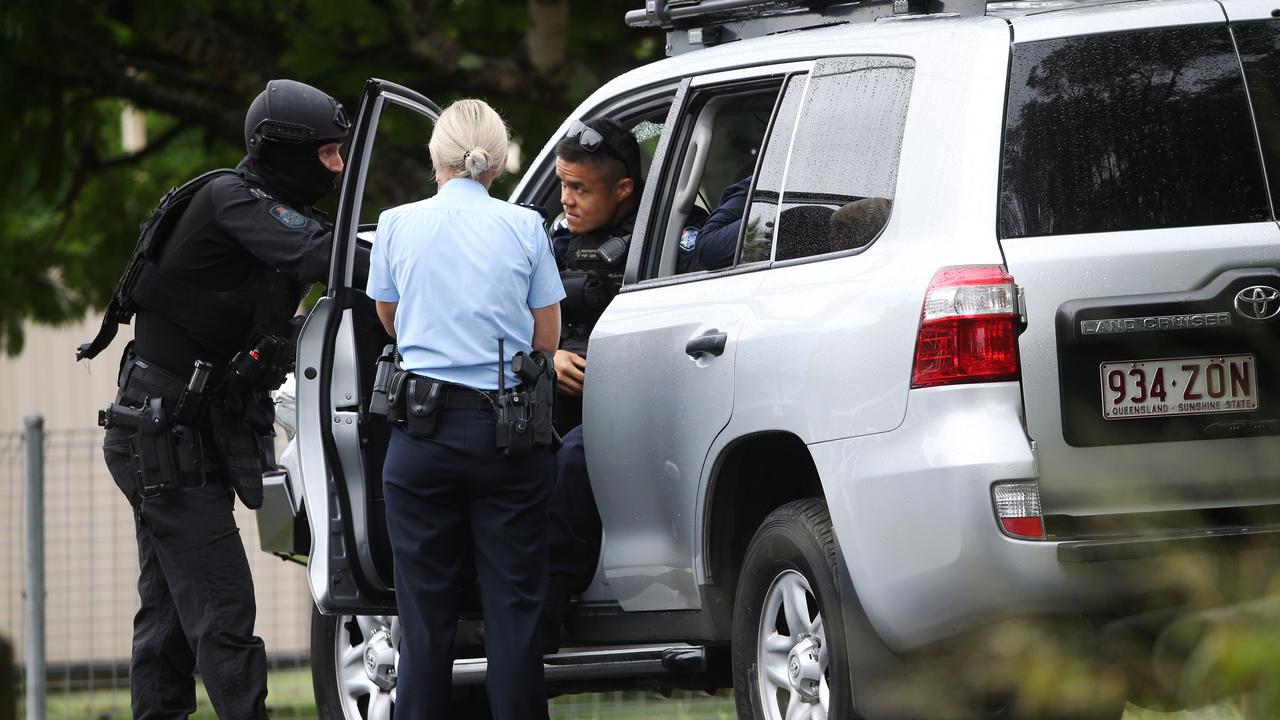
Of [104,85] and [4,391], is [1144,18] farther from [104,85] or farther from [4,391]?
[4,391]

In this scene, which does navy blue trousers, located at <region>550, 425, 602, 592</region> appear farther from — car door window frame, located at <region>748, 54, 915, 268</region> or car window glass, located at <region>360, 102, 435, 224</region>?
car window glass, located at <region>360, 102, 435, 224</region>

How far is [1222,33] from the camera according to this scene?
3.83 m

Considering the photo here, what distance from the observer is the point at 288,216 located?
198 inches

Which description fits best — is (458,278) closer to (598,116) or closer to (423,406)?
(423,406)

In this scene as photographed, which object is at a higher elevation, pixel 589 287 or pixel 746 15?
pixel 746 15

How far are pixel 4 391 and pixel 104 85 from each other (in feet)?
29.9

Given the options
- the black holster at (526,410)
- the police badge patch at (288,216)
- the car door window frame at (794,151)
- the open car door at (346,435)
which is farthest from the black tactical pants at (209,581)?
the car door window frame at (794,151)

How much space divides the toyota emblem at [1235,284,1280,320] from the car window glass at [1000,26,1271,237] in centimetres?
18

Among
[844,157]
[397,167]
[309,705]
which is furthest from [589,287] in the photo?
[309,705]

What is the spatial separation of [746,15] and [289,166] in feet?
4.74

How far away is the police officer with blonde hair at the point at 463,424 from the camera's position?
4539 millimetres

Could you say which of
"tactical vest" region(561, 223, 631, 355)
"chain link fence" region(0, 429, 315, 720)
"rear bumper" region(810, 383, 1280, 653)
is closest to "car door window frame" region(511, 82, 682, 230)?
"tactical vest" region(561, 223, 631, 355)

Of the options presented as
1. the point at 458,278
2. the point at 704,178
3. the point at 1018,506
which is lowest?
the point at 1018,506

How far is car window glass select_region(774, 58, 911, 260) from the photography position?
13.2ft
